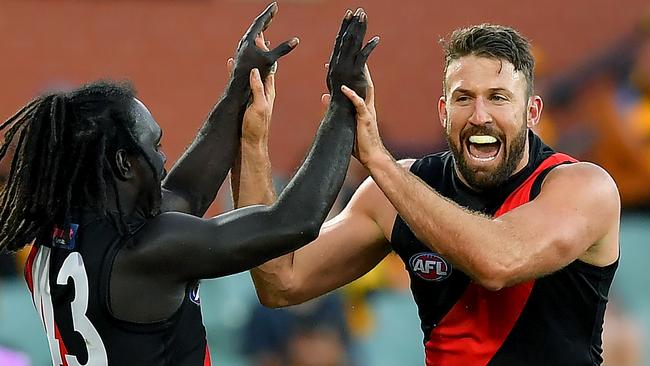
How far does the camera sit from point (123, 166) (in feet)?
9.82

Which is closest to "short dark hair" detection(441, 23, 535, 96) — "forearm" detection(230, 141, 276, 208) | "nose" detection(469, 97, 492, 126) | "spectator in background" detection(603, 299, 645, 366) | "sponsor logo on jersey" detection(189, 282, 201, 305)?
"nose" detection(469, 97, 492, 126)

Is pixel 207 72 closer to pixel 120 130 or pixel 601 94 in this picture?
pixel 601 94

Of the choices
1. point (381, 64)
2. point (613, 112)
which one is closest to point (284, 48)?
point (613, 112)

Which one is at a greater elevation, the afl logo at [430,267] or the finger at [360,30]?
the finger at [360,30]

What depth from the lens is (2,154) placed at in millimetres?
3131

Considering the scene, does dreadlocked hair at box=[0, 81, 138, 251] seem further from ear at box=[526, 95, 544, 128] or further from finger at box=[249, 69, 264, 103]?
ear at box=[526, 95, 544, 128]

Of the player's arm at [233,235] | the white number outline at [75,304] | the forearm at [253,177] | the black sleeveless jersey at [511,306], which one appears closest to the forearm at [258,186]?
the forearm at [253,177]

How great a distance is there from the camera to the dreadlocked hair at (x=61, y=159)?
297cm

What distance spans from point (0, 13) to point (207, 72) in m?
1.56

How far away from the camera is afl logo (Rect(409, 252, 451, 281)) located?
3.72 meters

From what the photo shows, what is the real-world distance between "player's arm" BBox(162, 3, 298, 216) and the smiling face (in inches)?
20.5

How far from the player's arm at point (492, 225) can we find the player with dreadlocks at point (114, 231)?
1.21 feet

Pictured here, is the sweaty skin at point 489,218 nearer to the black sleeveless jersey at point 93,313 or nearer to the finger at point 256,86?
Result: the finger at point 256,86

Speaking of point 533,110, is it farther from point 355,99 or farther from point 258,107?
point 258,107
